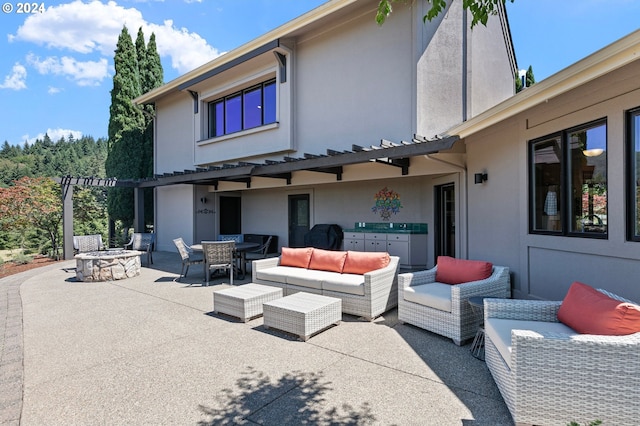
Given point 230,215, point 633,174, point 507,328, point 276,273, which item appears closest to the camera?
point 507,328

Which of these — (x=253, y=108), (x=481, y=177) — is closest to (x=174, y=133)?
(x=253, y=108)

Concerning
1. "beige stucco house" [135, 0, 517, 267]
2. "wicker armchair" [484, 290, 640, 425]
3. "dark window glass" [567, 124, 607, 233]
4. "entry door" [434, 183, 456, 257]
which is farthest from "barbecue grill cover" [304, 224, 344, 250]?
"wicker armchair" [484, 290, 640, 425]

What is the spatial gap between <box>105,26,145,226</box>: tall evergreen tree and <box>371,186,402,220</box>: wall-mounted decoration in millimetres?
11888

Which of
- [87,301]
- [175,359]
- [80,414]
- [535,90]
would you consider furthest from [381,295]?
[87,301]

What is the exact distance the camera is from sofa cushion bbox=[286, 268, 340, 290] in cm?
564

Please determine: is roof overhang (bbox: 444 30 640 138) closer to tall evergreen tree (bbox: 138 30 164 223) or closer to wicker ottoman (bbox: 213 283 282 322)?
wicker ottoman (bbox: 213 283 282 322)

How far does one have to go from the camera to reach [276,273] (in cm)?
621

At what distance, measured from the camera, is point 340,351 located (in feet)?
13.0

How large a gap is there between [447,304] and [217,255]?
5.34 meters

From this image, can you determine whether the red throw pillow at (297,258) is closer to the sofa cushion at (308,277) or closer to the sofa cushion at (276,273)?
the sofa cushion at (276,273)

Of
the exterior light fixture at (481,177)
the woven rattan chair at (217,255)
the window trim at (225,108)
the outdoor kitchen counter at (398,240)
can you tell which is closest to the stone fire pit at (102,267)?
the woven rattan chair at (217,255)

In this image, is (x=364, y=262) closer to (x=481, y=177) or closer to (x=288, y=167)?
(x=481, y=177)

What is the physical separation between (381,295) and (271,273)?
85.1 inches

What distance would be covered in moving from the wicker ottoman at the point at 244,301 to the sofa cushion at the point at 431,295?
2139 mm
